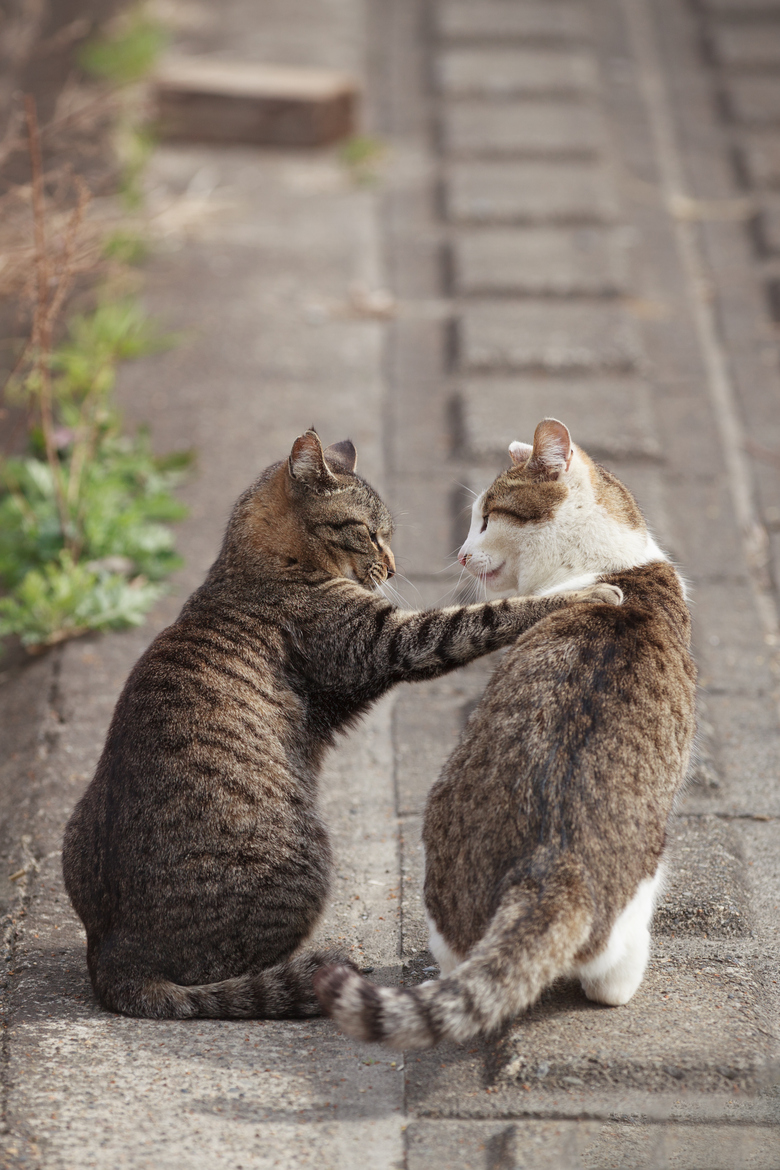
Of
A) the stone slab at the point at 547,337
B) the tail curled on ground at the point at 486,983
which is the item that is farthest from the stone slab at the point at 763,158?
the tail curled on ground at the point at 486,983

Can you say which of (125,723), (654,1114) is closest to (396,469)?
(125,723)

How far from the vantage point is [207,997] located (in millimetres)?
2564

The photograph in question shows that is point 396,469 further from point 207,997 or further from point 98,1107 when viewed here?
point 98,1107

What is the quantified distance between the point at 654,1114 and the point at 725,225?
5.47 meters

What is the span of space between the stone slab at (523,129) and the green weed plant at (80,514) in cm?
308

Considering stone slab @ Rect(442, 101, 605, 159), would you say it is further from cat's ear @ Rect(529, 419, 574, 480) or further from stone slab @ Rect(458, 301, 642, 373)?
cat's ear @ Rect(529, 419, 574, 480)

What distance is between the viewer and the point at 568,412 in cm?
513

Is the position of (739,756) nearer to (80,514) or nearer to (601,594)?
(601,594)

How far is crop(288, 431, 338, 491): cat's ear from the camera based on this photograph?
3033 millimetres

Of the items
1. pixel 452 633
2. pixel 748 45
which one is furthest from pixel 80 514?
pixel 748 45

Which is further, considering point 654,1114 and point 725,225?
point 725,225

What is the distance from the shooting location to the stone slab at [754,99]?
24.1 ft

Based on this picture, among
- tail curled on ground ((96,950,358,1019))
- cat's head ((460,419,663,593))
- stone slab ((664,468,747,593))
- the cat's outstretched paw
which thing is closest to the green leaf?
stone slab ((664,468,747,593))

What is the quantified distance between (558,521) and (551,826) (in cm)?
93
